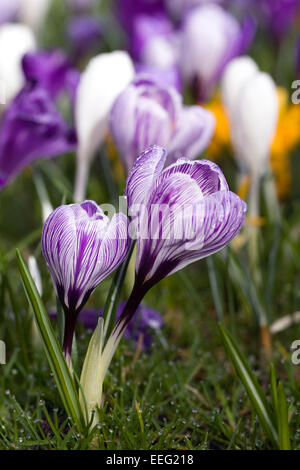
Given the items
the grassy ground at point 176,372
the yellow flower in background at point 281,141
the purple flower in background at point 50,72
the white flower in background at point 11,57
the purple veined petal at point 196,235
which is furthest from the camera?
the yellow flower in background at point 281,141

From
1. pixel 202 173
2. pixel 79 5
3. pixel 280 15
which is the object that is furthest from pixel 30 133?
pixel 79 5

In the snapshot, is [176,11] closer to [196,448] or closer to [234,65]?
[234,65]

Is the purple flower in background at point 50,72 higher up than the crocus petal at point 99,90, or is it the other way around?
the purple flower in background at point 50,72

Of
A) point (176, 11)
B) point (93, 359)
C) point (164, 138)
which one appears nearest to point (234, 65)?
point (164, 138)

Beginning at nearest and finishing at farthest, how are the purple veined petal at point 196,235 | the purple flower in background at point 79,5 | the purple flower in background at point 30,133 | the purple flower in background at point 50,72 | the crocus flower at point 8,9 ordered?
the purple veined petal at point 196,235
the purple flower in background at point 30,133
the purple flower in background at point 50,72
the crocus flower at point 8,9
the purple flower in background at point 79,5

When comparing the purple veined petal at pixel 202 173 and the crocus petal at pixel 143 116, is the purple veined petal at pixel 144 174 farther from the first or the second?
the crocus petal at pixel 143 116

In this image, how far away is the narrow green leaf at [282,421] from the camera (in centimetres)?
69

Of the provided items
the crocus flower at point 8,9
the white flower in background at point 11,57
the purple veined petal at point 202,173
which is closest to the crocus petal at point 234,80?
the white flower in background at point 11,57

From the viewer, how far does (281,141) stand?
141 cm

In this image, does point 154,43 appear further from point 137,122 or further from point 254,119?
point 137,122

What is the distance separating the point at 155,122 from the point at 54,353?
391 millimetres

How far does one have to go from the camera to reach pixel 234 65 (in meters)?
1.21

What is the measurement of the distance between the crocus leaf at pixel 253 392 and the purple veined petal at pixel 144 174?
0.19 meters

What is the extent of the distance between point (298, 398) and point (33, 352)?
1.24 ft
